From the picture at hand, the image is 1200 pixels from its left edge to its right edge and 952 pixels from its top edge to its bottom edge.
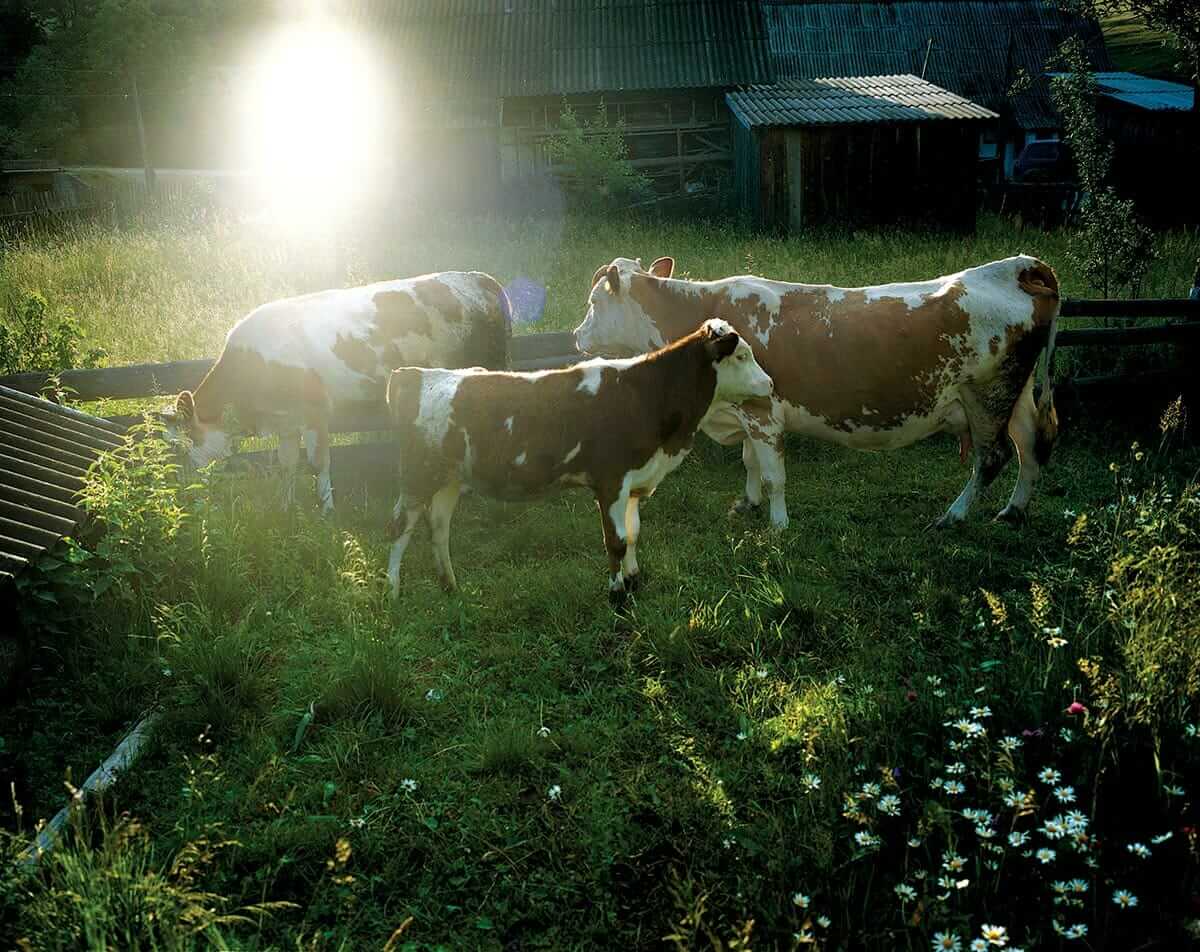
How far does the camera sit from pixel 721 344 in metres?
5.72

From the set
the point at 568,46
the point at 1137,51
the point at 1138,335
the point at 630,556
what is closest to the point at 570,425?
the point at 630,556

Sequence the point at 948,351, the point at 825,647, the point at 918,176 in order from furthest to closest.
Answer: the point at 918,176
the point at 948,351
the point at 825,647

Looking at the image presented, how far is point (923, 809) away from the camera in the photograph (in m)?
3.66

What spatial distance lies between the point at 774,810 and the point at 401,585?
301cm

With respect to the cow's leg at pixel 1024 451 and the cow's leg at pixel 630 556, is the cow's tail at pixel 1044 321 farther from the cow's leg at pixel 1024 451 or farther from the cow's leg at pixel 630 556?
the cow's leg at pixel 630 556

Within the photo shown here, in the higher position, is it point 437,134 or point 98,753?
point 437,134

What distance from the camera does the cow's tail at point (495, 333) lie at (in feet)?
26.2

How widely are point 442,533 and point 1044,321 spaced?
14.5ft

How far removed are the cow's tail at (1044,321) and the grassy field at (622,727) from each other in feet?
1.91

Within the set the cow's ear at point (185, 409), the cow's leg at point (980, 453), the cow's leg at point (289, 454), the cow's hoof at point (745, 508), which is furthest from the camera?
the cow's leg at point (289, 454)

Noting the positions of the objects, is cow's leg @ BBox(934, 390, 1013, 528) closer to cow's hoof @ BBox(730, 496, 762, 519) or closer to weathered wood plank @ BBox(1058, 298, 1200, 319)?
cow's hoof @ BBox(730, 496, 762, 519)

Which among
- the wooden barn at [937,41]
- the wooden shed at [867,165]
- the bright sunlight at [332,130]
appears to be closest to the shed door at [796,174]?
the wooden shed at [867,165]

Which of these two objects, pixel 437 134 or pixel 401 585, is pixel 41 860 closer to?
pixel 401 585

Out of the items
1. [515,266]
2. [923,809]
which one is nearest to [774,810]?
[923,809]
